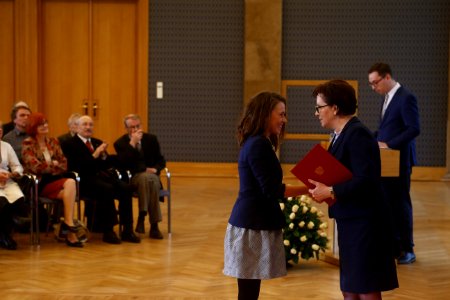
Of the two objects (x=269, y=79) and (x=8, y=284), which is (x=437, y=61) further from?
(x=8, y=284)

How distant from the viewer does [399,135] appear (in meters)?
6.09

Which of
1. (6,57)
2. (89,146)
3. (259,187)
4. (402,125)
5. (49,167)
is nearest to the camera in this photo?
(259,187)

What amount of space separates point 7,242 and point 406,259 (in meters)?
3.28

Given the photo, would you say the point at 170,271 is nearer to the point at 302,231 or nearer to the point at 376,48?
the point at 302,231

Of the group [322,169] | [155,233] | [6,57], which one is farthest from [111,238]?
[6,57]

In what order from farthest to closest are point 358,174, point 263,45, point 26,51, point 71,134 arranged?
point 26,51, point 263,45, point 71,134, point 358,174

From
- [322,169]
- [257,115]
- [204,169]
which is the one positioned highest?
[257,115]

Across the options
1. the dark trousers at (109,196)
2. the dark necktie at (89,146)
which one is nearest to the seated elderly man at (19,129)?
the dark necktie at (89,146)

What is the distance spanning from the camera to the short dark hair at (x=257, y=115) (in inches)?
149

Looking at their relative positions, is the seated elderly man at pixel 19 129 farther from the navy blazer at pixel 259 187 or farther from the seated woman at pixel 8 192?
the navy blazer at pixel 259 187

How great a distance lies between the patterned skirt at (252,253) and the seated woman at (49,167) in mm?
3388

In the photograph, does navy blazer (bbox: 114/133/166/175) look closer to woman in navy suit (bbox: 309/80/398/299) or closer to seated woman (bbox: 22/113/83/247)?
seated woman (bbox: 22/113/83/247)

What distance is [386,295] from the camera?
5.29 meters

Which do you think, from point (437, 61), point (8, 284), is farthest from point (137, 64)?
point (8, 284)
